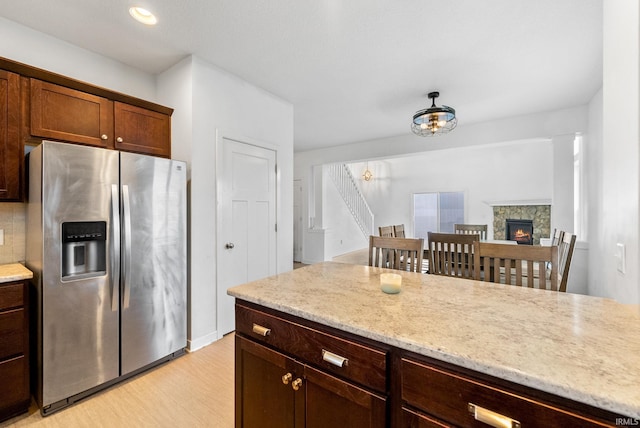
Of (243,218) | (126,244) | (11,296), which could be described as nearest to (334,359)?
(126,244)

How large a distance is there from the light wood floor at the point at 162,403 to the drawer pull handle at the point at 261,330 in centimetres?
96

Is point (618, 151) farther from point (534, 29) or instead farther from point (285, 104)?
point (285, 104)

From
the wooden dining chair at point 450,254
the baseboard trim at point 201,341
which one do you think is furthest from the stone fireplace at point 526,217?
the baseboard trim at point 201,341

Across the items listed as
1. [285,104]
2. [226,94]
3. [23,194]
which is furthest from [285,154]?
[23,194]

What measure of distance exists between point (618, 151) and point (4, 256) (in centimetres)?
385

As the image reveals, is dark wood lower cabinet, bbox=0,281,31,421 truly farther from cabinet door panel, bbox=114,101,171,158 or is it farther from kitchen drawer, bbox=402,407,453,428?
kitchen drawer, bbox=402,407,453,428

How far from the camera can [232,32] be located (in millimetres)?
2250

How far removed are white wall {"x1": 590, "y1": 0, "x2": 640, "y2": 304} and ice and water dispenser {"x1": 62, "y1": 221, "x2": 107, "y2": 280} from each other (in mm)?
2924

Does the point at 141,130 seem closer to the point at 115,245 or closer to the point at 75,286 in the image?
the point at 115,245

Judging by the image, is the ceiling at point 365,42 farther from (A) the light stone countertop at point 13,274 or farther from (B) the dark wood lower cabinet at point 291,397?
(B) the dark wood lower cabinet at point 291,397

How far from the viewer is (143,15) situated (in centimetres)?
206

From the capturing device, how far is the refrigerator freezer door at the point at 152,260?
6.85 feet

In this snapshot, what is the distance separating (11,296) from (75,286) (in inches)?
11.9

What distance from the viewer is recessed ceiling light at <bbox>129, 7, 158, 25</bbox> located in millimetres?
2007
